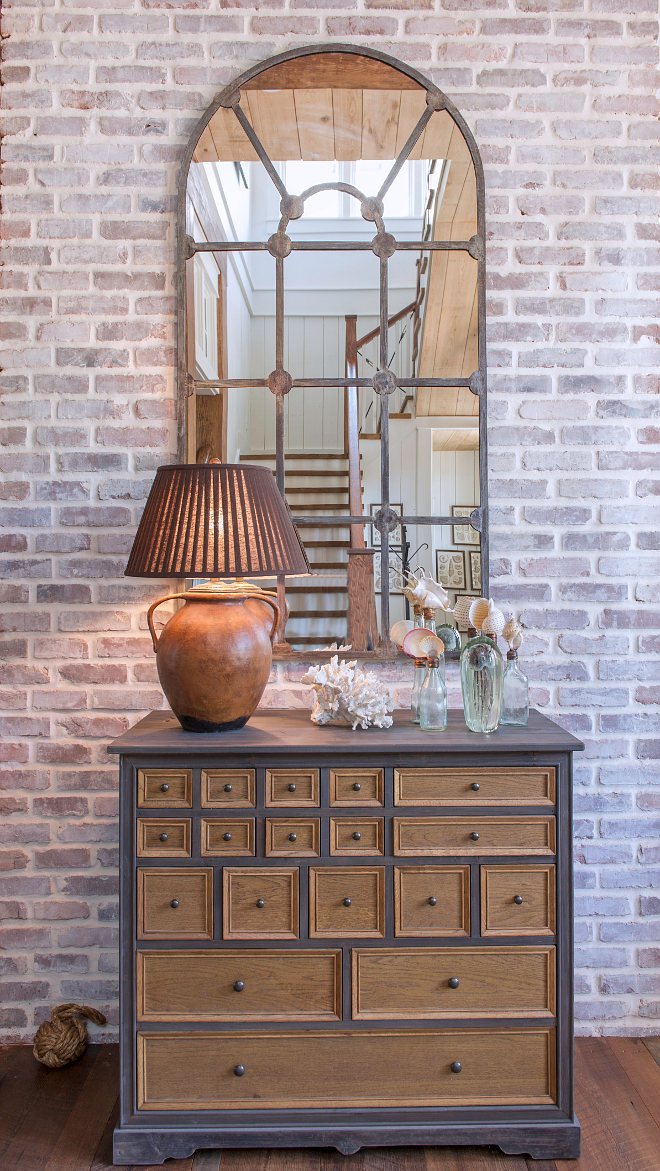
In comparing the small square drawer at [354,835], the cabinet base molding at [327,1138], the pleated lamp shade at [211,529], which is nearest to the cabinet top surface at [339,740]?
the small square drawer at [354,835]

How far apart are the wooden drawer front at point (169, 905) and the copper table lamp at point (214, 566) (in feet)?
1.08

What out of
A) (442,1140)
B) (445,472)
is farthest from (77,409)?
(442,1140)

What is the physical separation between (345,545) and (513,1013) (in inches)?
48.2

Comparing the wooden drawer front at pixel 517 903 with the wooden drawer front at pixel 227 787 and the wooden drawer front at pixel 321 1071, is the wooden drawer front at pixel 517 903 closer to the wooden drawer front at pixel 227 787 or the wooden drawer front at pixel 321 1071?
the wooden drawer front at pixel 321 1071

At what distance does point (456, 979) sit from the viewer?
170 centimetres

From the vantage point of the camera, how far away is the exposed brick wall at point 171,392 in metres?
2.12

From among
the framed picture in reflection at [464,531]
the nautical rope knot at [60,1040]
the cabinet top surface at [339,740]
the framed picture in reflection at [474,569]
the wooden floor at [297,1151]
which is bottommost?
the wooden floor at [297,1151]

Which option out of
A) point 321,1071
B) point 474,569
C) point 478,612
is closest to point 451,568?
point 474,569

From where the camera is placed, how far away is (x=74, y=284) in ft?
7.02

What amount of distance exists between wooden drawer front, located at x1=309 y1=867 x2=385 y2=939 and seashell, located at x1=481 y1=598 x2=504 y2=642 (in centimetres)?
62

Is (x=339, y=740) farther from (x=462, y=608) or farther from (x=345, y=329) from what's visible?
(x=345, y=329)

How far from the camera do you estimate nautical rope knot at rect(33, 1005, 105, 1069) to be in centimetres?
199

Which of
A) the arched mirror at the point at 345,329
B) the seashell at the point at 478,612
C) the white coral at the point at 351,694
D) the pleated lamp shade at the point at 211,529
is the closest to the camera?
the pleated lamp shade at the point at 211,529

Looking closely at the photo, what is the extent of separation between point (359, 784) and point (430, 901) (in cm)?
31
